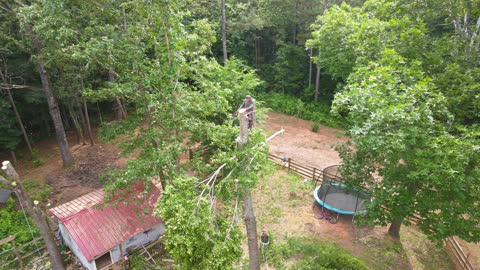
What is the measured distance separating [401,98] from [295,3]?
1780cm

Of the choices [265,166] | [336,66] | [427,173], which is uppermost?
[336,66]

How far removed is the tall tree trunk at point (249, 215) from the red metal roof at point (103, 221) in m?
3.34

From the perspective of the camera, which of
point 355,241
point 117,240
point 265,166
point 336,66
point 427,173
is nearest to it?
point 265,166

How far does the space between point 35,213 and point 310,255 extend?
8.72m

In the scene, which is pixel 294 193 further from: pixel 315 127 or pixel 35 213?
pixel 35 213

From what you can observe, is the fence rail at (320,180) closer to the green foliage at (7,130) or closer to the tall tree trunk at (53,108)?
the tall tree trunk at (53,108)

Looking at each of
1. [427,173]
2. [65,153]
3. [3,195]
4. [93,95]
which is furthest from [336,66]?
[3,195]

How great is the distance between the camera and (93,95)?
8352 mm

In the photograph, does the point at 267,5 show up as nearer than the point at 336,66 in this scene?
No

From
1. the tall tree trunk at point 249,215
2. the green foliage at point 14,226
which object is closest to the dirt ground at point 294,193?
the green foliage at point 14,226

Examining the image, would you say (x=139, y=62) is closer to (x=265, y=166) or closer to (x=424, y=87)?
(x=265, y=166)

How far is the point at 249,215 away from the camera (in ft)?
24.2

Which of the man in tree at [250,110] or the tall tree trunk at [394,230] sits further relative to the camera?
the tall tree trunk at [394,230]

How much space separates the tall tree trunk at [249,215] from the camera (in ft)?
20.7
